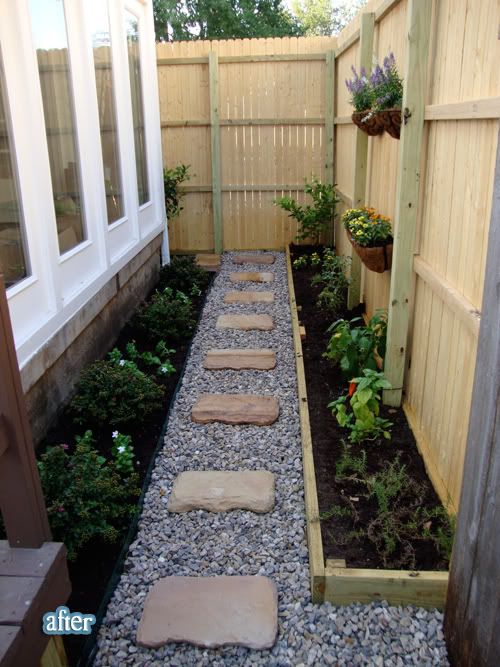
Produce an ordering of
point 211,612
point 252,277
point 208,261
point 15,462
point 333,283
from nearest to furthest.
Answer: point 15,462
point 211,612
point 333,283
point 252,277
point 208,261

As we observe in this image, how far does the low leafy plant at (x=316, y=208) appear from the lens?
6887 mm

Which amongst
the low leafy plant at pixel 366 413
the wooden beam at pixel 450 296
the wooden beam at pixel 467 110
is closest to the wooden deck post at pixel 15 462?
the wooden beam at pixel 450 296

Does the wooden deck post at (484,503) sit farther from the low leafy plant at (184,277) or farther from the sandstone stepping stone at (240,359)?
the low leafy plant at (184,277)

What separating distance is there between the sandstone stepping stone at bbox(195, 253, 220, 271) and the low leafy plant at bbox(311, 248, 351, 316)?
147cm

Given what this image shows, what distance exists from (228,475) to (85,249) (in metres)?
2.02

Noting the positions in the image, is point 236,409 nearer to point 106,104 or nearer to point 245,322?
point 245,322

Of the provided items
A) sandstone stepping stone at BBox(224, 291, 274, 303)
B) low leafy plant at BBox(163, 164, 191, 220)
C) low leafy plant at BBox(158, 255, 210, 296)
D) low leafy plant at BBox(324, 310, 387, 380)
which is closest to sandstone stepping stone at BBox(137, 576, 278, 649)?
low leafy plant at BBox(324, 310, 387, 380)

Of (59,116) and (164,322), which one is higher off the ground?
(59,116)

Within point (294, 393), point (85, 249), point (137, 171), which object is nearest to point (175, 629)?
point (294, 393)

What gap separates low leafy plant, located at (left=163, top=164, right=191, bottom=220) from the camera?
7148mm

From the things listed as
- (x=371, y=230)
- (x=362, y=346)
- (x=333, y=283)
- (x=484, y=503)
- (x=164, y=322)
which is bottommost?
(x=164, y=322)

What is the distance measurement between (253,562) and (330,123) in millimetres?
6009

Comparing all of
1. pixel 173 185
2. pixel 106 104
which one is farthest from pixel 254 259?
pixel 106 104

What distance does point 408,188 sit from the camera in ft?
9.74
